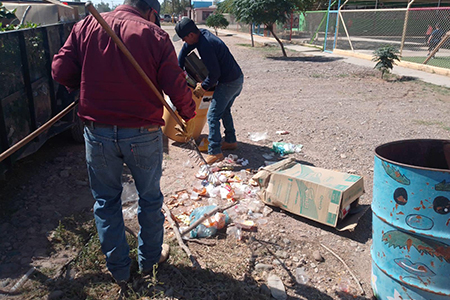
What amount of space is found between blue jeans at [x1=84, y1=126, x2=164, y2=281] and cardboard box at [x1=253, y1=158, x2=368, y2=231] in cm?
148

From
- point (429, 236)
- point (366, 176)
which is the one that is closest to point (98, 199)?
point (429, 236)

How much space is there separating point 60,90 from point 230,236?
274 centimetres

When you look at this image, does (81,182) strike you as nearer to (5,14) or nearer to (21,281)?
(21,281)

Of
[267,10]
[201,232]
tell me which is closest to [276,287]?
[201,232]

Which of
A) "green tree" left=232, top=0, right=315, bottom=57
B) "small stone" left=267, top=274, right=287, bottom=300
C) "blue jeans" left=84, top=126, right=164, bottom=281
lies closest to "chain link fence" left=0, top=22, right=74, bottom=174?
"blue jeans" left=84, top=126, right=164, bottom=281

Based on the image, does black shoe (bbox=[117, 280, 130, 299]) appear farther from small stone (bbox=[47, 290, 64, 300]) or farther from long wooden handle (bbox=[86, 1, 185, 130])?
long wooden handle (bbox=[86, 1, 185, 130])

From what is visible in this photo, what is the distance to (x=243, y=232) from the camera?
134 inches

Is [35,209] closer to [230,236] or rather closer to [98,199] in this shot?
[98,199]

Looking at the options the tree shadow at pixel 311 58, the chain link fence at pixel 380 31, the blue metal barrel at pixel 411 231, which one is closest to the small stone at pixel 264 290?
the blue metal barrel at pixel 411 231

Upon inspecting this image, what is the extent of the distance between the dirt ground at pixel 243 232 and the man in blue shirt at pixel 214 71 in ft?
1.64

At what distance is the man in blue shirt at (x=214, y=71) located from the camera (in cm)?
443

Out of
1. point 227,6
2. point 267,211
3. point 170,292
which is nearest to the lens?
point 170,292

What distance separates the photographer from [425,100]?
27.3 ft

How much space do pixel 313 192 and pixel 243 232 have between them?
736 millimetres
